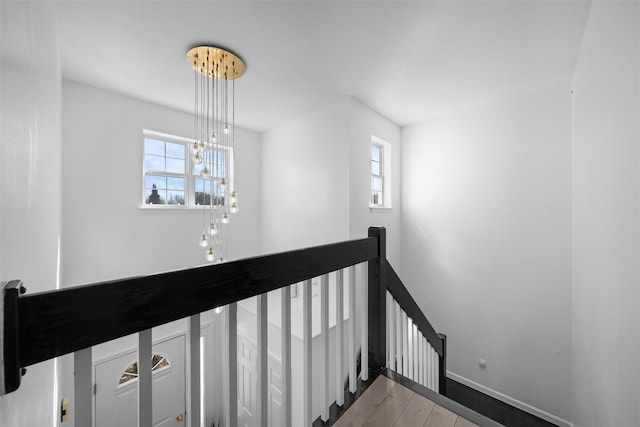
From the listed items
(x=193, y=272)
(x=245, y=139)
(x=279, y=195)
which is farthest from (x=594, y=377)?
(x=245, y=139)

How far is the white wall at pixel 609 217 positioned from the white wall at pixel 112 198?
4.24 m

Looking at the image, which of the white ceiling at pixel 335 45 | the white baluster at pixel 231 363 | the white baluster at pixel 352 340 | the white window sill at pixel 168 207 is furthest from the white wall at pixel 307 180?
the white baluster at pixel 231 363

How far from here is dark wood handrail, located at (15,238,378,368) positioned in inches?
16.4

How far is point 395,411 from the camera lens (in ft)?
4.06

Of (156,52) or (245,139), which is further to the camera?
(245,139)

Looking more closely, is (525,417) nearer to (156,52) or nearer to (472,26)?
(472,26)

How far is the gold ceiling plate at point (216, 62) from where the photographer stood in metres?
2.29

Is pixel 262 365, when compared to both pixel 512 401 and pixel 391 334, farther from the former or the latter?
pixel 512 401

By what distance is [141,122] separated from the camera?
10.7 ft

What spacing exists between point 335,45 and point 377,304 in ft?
7.31

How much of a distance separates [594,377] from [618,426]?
0.71 m

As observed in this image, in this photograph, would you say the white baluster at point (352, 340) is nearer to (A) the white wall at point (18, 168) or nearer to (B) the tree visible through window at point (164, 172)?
(A) the white wall at point (18, 168)

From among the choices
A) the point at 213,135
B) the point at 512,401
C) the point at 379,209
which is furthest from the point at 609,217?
the point at 213,135

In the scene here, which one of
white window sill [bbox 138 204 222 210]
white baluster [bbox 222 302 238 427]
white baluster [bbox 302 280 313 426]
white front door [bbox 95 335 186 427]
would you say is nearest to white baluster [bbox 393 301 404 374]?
white baluster [bbox 302 280 313 426]
